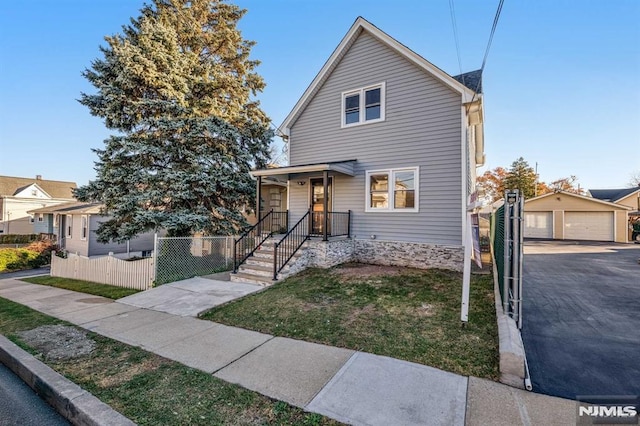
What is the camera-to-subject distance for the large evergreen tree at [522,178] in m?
34.3

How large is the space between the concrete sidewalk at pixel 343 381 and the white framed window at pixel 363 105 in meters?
8.05

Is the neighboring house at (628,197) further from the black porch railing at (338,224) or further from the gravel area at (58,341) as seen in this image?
the gravel area at (58,341)

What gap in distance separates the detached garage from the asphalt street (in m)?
29.5

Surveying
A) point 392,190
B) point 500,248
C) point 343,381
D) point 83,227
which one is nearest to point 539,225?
point 392,190

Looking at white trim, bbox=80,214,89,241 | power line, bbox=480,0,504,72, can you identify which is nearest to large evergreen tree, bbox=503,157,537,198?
power line, bbox=480,0,504,72

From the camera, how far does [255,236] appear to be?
1011cm

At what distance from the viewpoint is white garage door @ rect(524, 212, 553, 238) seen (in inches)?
915

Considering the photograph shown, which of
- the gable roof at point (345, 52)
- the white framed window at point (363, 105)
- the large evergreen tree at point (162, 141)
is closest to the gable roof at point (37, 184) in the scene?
the large evergreen tree at point (162, 141)

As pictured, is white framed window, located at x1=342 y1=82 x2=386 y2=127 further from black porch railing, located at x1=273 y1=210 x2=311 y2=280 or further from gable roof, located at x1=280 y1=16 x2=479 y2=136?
black porch railing, located at x1=273 y1=210 x2=311 y2=280

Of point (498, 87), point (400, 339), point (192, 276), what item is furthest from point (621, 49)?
point (192, 276)

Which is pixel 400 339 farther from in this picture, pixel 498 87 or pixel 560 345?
pixel 498 87

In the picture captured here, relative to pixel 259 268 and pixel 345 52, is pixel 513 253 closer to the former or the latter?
pixel 259 268

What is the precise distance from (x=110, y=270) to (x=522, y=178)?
41130mm

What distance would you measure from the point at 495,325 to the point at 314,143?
8578 mm
